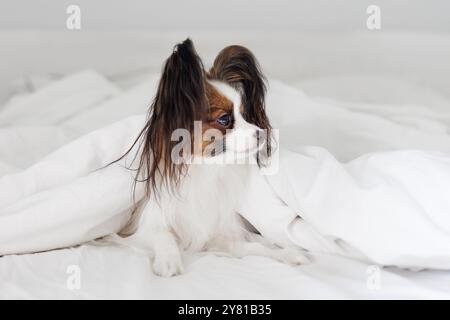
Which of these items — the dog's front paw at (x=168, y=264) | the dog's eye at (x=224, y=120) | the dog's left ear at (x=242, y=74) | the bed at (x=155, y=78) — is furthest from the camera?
the bed at (x=155, y=78)

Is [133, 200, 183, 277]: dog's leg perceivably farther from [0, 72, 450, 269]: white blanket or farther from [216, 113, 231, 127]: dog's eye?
[216, 113, 231, 127]: dog's eye

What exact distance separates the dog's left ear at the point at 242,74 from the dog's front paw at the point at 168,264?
0.47 meters

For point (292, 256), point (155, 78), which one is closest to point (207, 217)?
point (292, 256)

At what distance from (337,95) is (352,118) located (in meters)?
0.40

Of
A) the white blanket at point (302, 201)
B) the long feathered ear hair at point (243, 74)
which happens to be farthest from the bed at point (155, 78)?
the long feathered ear hair at point (243, 74)

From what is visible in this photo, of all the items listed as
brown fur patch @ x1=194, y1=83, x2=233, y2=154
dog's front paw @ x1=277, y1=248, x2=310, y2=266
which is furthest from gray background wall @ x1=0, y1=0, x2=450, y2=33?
dog's front paw @ x1=277, y1=248, x2=310, y2=266

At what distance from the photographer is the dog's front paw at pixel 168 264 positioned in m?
1.50

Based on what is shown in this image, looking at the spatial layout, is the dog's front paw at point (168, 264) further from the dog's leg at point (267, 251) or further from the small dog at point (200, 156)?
the dog's leg at point (267, 251)

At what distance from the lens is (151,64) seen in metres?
2.99

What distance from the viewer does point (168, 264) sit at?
60.1 inches

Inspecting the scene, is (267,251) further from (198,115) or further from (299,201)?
(198,115)

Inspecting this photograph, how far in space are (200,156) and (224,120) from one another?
127 millimetres

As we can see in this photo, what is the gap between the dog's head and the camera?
1530 mm
